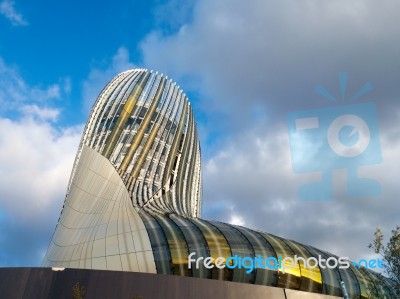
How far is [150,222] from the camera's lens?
24141 mm

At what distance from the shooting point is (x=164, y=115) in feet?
144

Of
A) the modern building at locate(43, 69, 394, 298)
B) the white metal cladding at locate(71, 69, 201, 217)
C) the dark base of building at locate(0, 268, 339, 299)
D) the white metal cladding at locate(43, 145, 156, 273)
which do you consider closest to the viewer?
the dark base of building at locate(0, 268, 339, 299)

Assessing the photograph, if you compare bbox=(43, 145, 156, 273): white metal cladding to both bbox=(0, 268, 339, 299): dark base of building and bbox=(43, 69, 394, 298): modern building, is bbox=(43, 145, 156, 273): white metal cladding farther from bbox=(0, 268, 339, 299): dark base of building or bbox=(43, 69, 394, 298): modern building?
bbox=(0, 268, 339, 299): dark base of building

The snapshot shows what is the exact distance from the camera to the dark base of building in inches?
711

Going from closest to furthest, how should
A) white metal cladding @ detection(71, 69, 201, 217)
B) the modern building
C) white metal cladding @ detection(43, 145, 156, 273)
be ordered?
the modern building, white metal cladding @ detection(43, 145, 156, 273), white metal cladding @ detection(71, 69, 201, 217)

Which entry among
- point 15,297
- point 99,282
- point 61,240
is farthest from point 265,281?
point 61,240

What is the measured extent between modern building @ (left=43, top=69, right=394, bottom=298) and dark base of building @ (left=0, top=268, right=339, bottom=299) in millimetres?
2237

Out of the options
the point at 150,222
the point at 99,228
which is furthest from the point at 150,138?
the point at 150,222

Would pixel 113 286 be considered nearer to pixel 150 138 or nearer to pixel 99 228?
pixel 99 228

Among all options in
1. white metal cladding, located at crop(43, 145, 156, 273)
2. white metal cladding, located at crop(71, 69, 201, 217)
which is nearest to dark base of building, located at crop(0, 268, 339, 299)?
white metal cladding, located at crop(43, 145, 156, 273)

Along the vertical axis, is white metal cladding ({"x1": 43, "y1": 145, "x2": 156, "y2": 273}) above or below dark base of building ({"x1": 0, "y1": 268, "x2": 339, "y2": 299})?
above

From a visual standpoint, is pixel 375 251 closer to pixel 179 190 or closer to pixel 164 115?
pixel 179 190

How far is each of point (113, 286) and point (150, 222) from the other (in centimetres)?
639

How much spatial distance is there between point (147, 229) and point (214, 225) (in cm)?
407
